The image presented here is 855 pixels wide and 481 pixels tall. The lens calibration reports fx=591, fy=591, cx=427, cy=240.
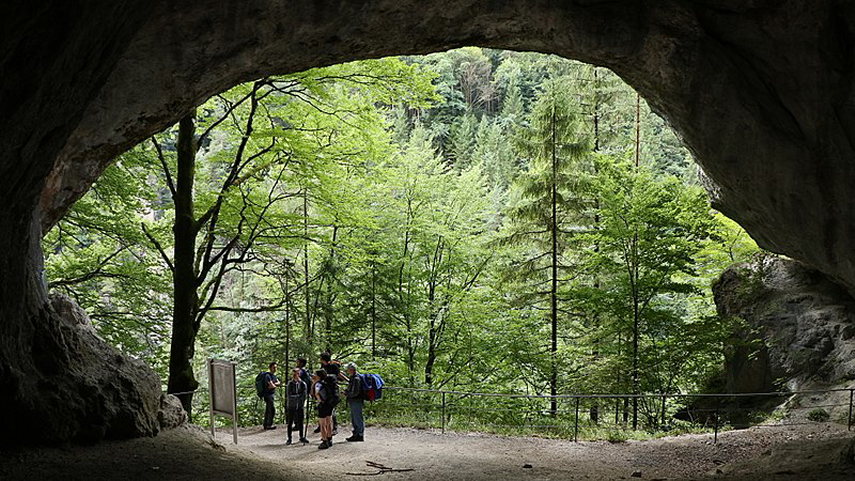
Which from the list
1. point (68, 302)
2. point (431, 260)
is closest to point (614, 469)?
point (68, 302)

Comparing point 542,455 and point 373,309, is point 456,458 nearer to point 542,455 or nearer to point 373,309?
point 542,455

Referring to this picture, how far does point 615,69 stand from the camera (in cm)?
949

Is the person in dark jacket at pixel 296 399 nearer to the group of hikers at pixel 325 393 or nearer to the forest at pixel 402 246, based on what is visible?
the group of hikers at pixel 325 393

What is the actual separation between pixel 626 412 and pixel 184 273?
1224cm

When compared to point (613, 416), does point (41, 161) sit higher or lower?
higher

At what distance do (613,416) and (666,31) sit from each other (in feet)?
48.5

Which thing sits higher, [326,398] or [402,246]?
[402,246]

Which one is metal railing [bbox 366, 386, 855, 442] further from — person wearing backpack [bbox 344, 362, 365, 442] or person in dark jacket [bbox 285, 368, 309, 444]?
person in dark jacket [bbox 285, 368, 309, 444]

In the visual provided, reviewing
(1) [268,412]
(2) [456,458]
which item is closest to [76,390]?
(2) [456,458]

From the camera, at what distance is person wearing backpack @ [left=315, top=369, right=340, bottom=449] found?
11.0 m

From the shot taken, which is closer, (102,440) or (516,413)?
(102,440)

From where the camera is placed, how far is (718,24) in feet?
28.8

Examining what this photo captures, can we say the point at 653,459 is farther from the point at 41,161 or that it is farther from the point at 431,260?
the point at 431,260

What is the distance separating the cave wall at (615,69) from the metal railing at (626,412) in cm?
382
